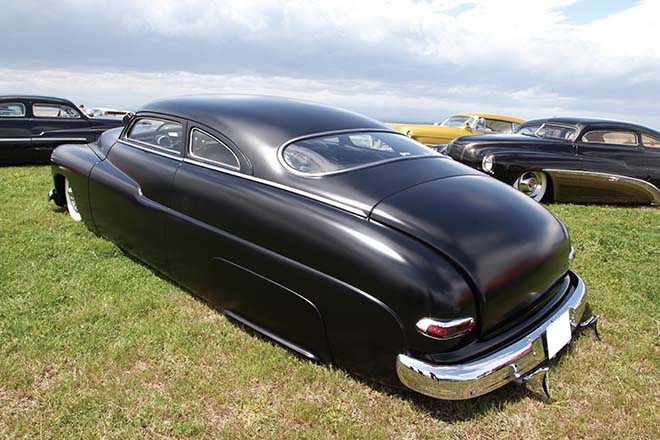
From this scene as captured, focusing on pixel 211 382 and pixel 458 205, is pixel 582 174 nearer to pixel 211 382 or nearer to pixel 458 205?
pixel 458 205

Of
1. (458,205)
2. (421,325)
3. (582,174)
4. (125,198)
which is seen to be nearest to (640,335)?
(458,205)

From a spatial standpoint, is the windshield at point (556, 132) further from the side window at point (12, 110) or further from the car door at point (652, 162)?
the side window at point (12, 110)

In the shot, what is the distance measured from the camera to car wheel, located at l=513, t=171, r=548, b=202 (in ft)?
20.2

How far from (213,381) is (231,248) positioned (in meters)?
0.66

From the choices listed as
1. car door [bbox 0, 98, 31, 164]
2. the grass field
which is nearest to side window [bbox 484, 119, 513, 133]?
the grass field

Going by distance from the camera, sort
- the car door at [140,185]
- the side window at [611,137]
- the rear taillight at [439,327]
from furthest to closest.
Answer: the side window at [611,137], the car door at [140,185], the rear taillight at [439,327]

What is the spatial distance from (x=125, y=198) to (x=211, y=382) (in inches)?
61.5

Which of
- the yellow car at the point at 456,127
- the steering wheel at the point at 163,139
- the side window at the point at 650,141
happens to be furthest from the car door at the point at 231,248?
the yellow car at the point at 456,127

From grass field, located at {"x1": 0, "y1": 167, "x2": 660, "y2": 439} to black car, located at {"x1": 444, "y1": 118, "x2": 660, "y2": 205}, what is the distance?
2.93 metres

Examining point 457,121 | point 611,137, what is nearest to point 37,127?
point 457,121

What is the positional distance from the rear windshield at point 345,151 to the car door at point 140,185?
88 centimetres

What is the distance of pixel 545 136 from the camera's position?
6855mm

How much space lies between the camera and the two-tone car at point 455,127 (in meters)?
10.1

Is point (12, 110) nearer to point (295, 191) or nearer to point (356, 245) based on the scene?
point (295, 191)
